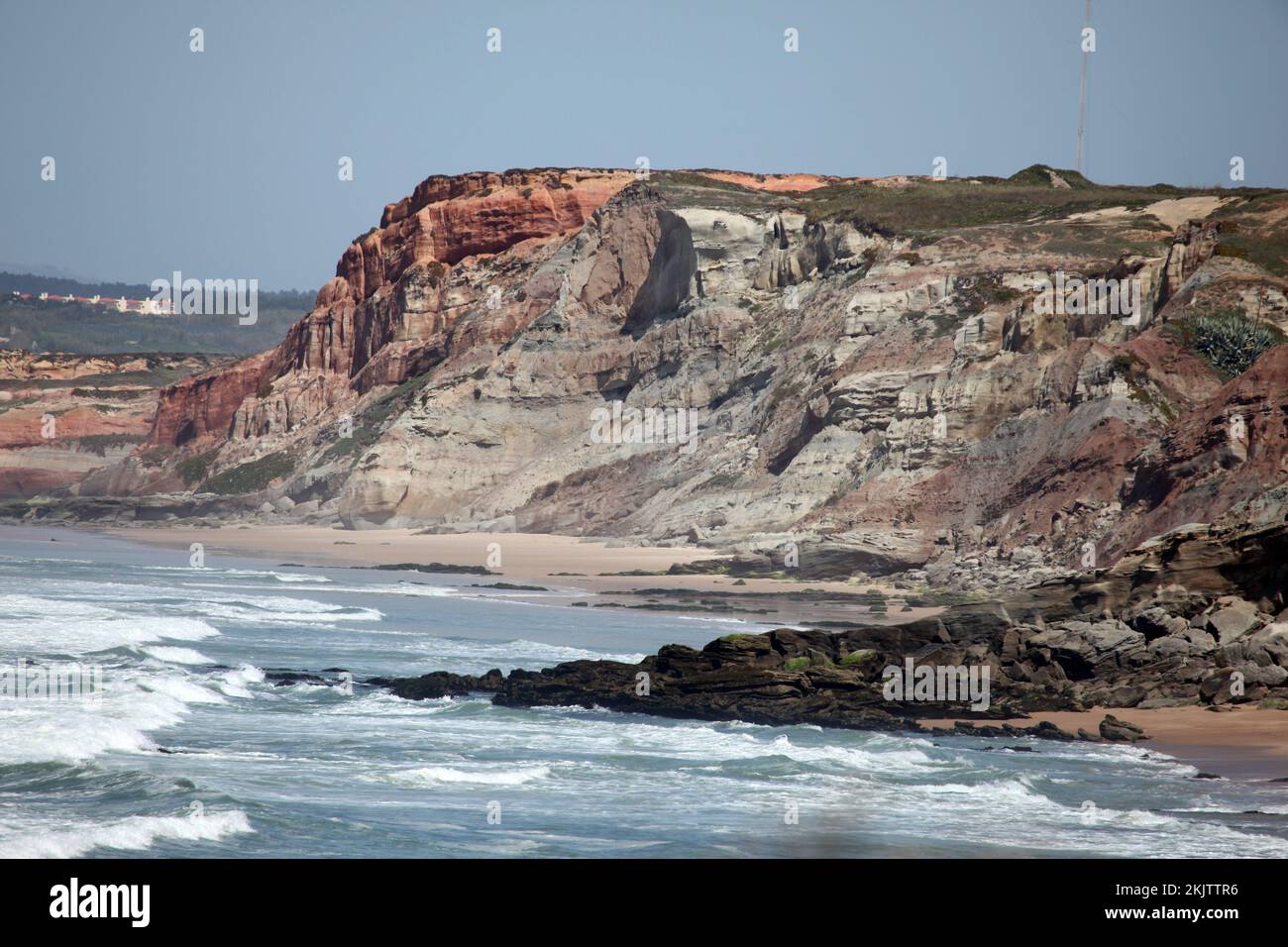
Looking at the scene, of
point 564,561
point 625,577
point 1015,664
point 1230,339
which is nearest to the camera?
point 1015,664

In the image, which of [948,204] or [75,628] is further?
[948,204]

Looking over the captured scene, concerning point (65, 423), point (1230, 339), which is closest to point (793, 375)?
point (1230, 339)

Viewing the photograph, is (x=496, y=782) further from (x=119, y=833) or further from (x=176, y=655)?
(x=176, y=655)

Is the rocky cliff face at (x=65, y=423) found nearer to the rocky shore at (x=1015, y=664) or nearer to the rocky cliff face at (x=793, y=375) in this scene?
the rocky cliff face at (x=793, y=375)

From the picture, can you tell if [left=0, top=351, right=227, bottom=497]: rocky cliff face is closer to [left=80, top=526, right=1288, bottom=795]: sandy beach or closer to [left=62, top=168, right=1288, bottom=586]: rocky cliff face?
[left=62, top=168, right=1288, bottom=586]: rocky cliff face

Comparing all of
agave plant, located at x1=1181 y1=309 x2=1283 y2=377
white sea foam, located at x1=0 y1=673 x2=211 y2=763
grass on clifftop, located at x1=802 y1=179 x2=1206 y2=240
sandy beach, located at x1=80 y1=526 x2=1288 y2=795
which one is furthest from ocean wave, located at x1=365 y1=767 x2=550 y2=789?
grass on clifftop, located at x1=802 y1=179 x2=1206 y2=240
